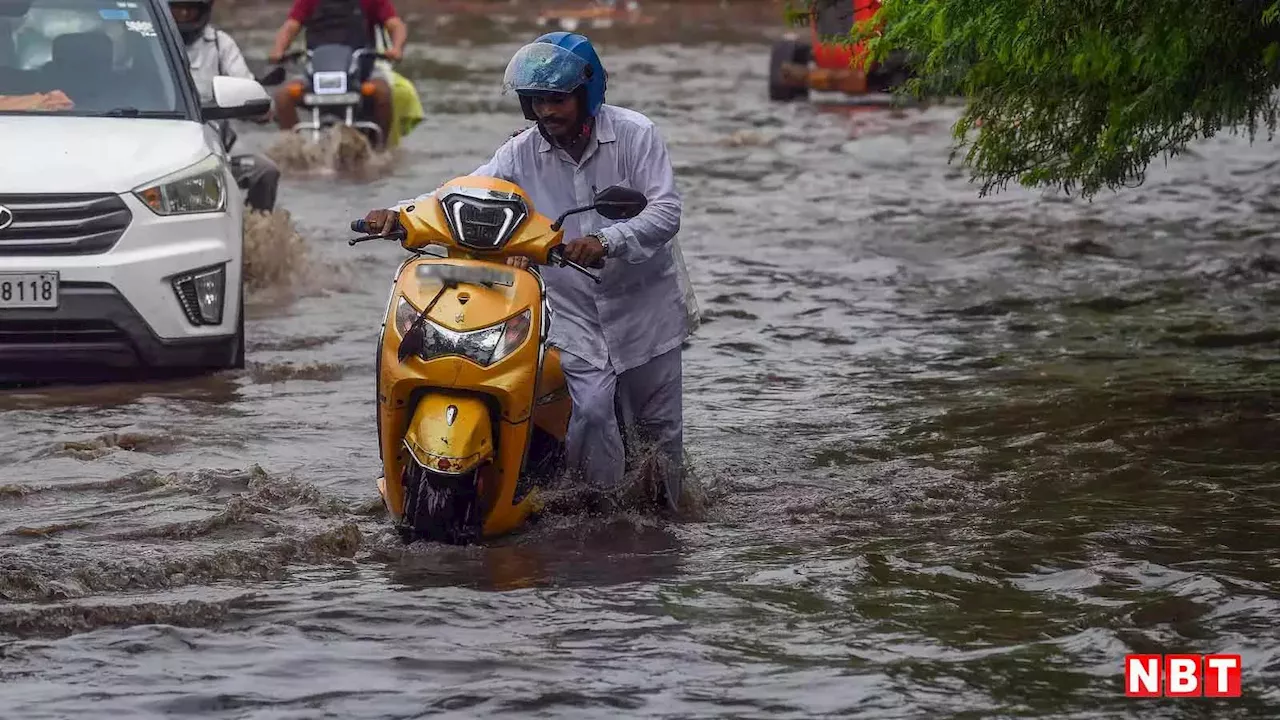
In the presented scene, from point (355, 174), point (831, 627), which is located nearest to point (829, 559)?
point (831, 627)

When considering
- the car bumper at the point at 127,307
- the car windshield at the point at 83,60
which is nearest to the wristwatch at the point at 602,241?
the car bumper at the point at 127,307

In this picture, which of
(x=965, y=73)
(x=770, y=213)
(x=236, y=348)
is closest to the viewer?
(x=965, y=73)

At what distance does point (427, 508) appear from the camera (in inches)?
272

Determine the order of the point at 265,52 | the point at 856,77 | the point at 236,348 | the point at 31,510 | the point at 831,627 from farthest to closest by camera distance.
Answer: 1. the point at 265,52
2. the point at 856,77
3. the point at 236,348
4. the point at 31,510
5. the point at 831,627

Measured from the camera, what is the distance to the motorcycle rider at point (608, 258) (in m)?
7.00

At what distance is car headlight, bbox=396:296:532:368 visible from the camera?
6.67 meters

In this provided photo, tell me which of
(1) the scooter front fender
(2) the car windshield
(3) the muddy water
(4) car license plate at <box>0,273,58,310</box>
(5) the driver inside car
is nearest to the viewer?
(3) the muddy water

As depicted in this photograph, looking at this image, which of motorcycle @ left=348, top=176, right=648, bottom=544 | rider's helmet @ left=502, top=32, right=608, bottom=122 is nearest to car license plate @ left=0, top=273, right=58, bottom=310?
motorcycle @ left=348, top=176, right=648, bottom=544

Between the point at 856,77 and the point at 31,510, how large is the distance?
1904 centimetres

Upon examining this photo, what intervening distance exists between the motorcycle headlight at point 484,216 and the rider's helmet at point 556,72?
311mm

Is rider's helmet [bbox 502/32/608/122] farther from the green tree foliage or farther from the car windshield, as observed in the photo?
the car windshield

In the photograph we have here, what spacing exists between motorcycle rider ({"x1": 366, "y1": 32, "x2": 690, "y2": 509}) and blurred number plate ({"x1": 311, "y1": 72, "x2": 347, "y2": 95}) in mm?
11854

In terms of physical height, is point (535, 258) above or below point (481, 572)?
above

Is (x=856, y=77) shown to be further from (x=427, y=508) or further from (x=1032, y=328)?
(x=427, y=508)
